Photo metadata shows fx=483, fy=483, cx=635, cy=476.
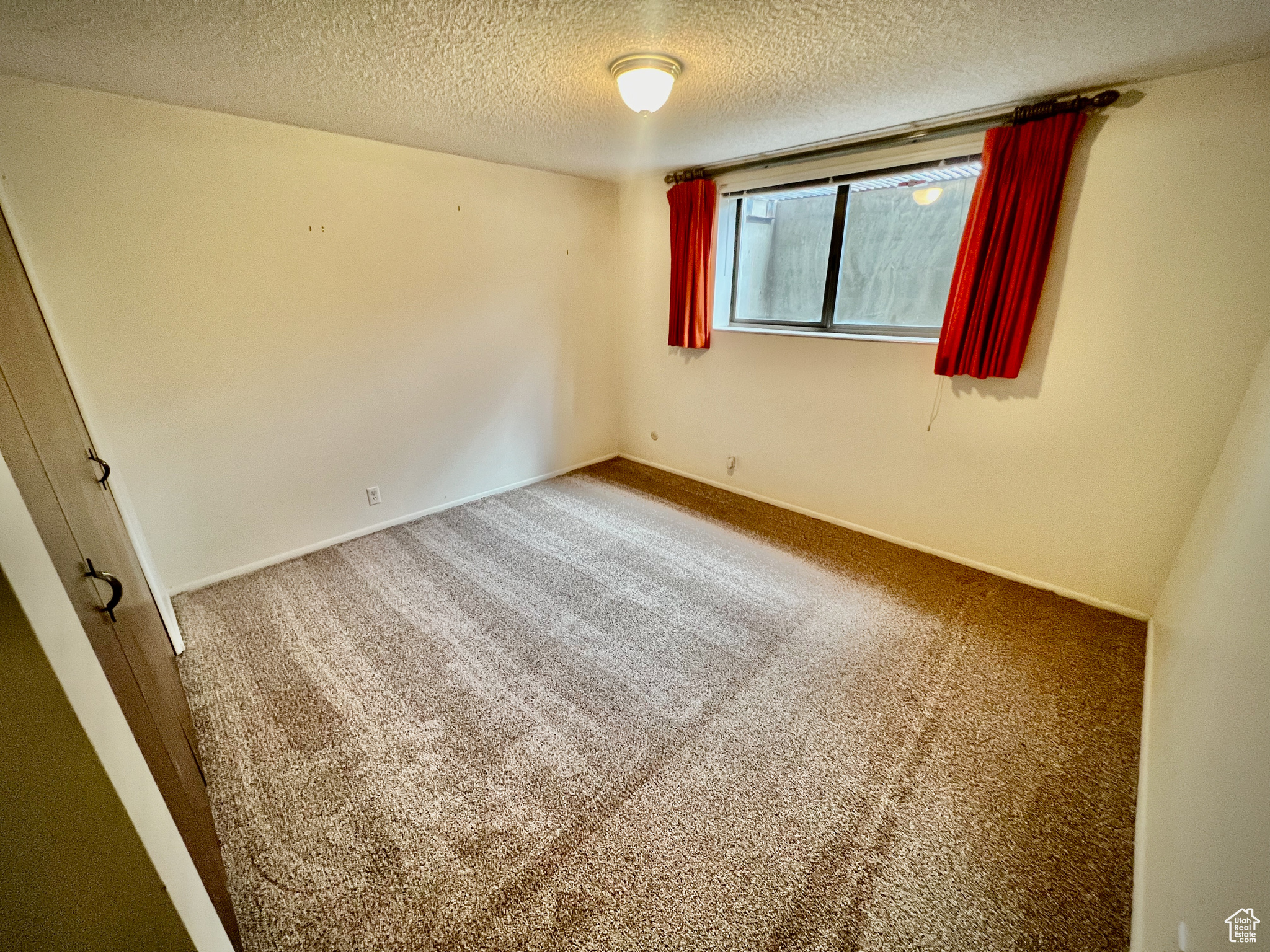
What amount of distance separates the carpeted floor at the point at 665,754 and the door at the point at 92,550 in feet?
1.01

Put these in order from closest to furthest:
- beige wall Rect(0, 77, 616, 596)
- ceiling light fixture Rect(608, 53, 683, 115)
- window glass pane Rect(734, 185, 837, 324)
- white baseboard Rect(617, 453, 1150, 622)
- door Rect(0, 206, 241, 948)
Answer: door Rect(0, 206, 241, 948) → ceiling light fixture Rect(608, 53, 683, 115) → beige wall Rect(0, 77, 616, 596) → white baseboard Rect(617, 453, 1150, 622) → window glass pane Rect(734, 185, 837, 324)

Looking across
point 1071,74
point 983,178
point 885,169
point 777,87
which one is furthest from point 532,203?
point 1071,74

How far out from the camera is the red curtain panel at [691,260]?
3158mm

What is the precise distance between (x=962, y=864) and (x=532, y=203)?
→ 149 inches

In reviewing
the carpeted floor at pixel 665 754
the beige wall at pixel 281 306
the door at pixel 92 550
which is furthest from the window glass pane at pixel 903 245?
the door at pixel 92 550

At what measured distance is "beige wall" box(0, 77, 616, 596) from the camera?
6.33 feet

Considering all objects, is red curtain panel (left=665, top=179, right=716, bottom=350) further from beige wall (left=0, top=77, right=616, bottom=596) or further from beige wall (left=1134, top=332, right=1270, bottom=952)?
beige wall (left=1134, top=332, right=1270, bottom=952)

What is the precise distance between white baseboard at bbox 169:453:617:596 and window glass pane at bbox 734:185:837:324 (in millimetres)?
1950

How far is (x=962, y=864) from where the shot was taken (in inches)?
51.0

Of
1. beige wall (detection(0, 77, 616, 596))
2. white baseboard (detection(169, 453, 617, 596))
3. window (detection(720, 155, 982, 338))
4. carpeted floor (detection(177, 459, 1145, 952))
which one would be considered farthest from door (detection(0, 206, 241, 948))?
window (detection(720, 155, 982, 338))

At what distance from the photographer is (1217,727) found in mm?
1064

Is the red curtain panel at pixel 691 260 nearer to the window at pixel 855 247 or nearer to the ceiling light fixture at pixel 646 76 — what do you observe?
the window at pixel 855 247

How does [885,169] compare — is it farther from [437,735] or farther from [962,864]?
[437,735]

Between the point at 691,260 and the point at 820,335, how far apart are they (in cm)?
102
